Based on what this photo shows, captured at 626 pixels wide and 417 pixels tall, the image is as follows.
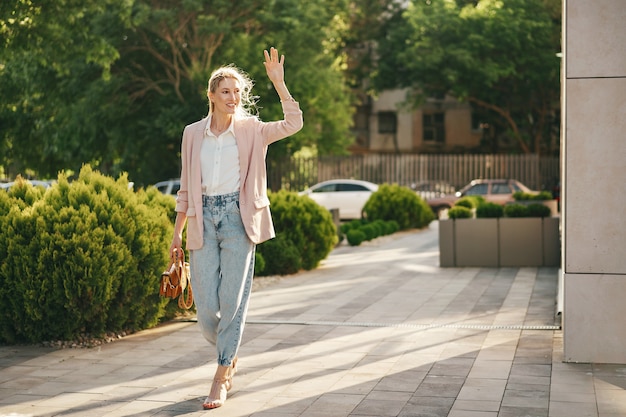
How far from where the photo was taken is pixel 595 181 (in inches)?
286

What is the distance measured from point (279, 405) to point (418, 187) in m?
29.8

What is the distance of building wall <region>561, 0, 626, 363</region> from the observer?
23.7ft

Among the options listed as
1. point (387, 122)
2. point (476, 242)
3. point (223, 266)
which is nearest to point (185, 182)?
point (223, 266)

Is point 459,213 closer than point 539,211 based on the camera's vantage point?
No

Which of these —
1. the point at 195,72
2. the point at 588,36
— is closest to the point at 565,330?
the point at 588,36

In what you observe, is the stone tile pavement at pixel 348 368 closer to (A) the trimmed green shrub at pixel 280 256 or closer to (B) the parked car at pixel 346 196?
A: (A) the trimmed green shrub at pixel 280 256

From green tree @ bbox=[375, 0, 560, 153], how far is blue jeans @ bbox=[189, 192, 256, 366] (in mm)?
35813

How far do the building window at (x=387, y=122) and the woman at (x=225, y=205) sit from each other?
48.8 metres

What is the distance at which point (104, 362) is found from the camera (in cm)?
763

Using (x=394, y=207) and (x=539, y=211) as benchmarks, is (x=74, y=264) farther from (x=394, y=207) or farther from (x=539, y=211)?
(x=394, y=207)

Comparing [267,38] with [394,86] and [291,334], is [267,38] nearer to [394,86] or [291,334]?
[394,86]

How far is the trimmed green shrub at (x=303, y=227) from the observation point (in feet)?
47.3

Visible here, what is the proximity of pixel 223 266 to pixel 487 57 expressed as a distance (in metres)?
37.4

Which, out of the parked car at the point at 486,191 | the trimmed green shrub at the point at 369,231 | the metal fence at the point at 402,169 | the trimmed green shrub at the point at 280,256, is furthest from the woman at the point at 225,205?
the metal fence at the point at 402,169
